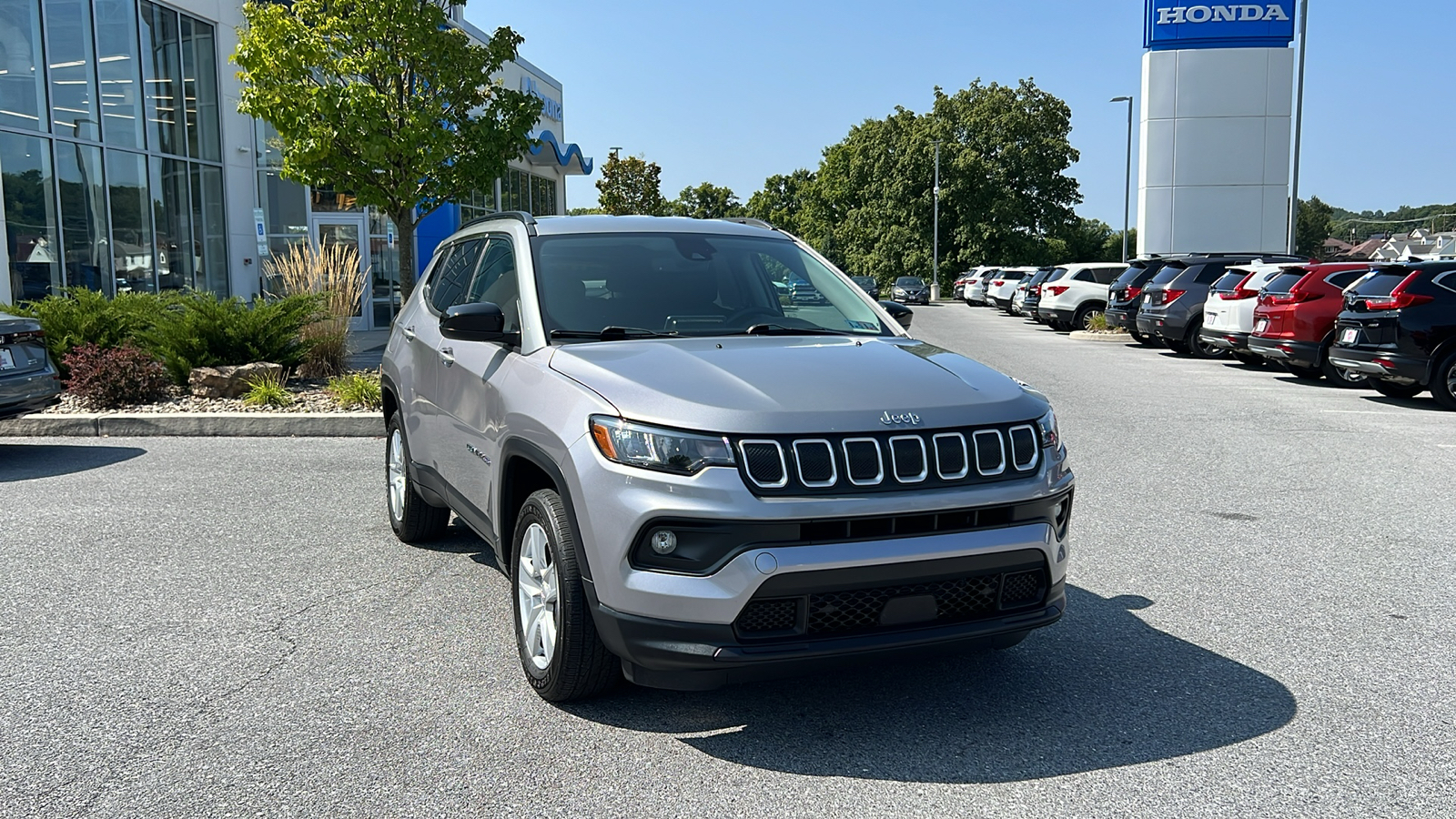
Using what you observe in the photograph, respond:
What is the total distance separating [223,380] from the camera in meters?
12.4

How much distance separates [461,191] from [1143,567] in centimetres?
1136

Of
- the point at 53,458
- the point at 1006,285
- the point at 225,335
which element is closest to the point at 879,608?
the point at 53,458

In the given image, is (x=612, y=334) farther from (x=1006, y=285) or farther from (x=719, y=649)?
(x=1006, y=285)

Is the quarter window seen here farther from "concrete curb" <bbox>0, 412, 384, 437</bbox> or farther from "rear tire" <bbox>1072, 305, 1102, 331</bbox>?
"rear tire" <bbox>1072, 305, 1102, 331</bbox>

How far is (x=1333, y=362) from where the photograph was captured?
1430cm

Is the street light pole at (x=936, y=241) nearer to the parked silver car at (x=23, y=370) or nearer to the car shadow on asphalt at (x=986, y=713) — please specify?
the parked silver car at (x=23, y=370)

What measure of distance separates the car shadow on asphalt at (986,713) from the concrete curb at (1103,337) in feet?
76.4

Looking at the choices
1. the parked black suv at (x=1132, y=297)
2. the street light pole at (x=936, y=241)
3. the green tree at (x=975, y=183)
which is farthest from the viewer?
the green tree at (x=975, y=183)

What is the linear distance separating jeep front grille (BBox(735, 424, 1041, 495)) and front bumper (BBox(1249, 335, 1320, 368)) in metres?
14.0

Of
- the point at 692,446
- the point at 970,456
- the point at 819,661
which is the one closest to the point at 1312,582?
the point at 970,456

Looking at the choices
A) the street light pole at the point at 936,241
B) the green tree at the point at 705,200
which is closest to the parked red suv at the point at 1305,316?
the street light pole at the point at 936,241

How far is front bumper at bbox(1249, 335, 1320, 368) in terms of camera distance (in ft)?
52.5

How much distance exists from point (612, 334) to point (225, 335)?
9.83 metres

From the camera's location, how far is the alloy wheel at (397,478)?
650 centimetres
